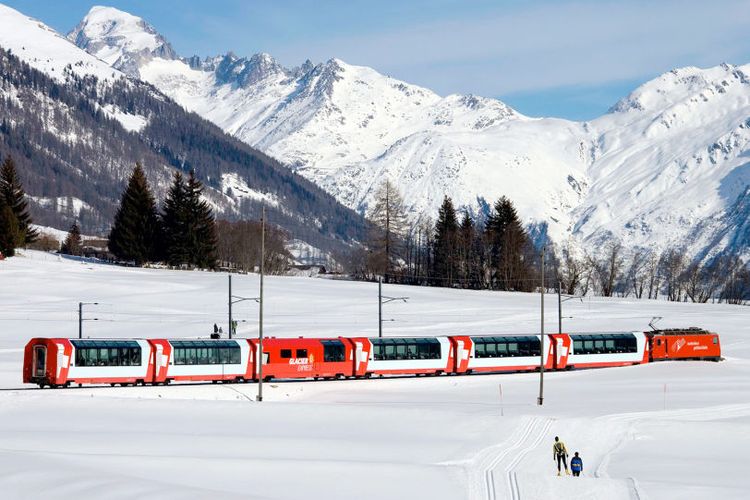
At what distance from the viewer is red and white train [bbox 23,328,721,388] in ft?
177

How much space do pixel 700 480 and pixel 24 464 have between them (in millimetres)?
22666

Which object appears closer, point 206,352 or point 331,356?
point 206,352

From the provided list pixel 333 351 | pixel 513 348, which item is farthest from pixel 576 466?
pixel 513 348

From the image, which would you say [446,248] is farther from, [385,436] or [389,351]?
[385,436]

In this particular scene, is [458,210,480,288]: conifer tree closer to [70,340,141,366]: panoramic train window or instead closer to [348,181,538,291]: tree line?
[348,181,538,291]: tree line

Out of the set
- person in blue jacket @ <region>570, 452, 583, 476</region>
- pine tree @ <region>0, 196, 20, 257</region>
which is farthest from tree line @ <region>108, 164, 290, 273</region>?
person in blue jacket @ <region>570, 452, 583, 476</region>

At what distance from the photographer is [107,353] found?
2156 inches

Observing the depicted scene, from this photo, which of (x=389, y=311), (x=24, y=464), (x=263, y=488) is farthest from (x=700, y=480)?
(x=389, y=311)

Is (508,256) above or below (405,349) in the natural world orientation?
above

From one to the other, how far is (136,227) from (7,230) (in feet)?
59.1

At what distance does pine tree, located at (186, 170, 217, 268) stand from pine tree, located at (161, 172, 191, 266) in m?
0.73

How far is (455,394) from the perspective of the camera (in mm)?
58969

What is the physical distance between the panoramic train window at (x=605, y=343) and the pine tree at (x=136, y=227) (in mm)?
83137

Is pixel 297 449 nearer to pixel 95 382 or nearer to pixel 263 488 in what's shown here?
pixel 263 488
